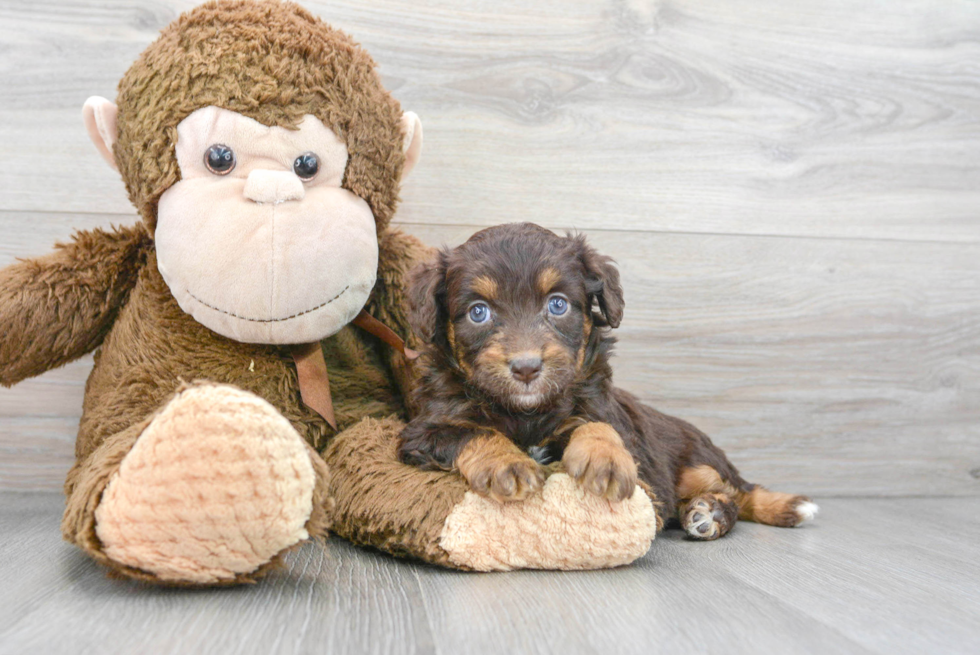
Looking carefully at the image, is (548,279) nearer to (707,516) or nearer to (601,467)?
(601,467)

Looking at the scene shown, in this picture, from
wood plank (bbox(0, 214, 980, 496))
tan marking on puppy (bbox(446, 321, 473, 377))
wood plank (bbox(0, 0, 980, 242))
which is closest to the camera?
tan marking on puppy (bbox(446, 321, 473, 377))

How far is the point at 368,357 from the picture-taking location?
2469 millimetres

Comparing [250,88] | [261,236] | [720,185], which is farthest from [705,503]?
[250,88]

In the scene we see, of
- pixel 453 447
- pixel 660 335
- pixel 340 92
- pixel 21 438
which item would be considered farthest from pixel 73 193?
pixel 660 335

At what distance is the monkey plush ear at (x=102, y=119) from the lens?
211cm

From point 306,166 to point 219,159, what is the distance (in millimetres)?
220

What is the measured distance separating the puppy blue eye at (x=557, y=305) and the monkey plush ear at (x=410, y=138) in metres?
0.68

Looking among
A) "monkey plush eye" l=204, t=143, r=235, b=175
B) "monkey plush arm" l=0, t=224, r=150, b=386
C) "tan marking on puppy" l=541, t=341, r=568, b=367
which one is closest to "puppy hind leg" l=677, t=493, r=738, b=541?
"tan marking on puppy" l=541, t=341, r=568, b=367

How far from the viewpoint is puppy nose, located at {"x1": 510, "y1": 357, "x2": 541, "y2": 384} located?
176 centimetres

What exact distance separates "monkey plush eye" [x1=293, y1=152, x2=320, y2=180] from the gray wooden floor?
981 millimetres

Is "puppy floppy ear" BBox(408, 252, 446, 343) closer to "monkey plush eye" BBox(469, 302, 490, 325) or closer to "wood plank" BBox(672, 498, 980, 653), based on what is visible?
"monkey plush eye" BBox(469, 302, 490, 325)

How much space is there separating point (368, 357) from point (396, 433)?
0.36 meters

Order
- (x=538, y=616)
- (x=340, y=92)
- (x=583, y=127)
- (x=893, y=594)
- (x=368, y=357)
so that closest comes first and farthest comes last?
(x=538, y=616)
(x=893, y=594)
(x=340, y=92)
(x=368, y=357)
(x=583, y=127)

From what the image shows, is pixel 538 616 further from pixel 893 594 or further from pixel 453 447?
pixel 893 594
